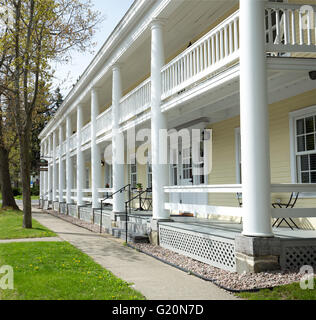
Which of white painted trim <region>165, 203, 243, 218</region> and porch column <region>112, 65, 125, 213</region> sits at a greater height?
porch column <region>112, 65, 125, 213</region>

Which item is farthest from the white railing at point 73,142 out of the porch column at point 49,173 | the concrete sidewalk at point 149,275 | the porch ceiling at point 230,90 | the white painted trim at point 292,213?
the white painted trim at point 292,213

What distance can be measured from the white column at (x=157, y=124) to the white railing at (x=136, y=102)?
0.99 metres

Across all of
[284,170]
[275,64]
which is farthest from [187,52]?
[284,170]

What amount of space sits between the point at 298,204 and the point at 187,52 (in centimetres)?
441

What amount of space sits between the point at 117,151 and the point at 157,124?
3.81 m

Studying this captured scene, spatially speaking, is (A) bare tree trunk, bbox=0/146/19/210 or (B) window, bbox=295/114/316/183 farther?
(A) bare tree trunk, bbox=0/146/19/210

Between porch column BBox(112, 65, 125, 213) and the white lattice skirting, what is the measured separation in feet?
13.2

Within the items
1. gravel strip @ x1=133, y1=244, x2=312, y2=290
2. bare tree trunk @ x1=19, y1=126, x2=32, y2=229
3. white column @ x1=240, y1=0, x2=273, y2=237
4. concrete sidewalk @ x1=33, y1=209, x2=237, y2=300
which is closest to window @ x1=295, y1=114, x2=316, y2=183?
white column @ x1=240, y1=0, x2=273, y2=237

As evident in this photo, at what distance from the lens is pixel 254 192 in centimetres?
649

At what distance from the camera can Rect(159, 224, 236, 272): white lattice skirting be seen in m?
7.20

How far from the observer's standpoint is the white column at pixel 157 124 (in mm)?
10289

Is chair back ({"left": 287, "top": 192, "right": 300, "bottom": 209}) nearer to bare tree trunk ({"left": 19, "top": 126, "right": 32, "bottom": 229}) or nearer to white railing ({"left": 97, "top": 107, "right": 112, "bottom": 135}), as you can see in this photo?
white railing ({"left": 97, "top": 107, "right": 112, "bottom": 135})

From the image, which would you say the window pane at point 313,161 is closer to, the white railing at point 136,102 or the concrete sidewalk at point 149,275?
→ the concrete sidewalk at point 149,275
